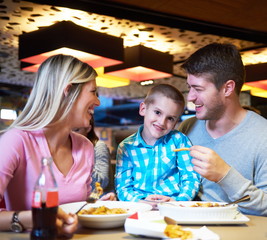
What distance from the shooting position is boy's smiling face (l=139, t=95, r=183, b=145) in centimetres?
213

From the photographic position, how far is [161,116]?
214 centimetres

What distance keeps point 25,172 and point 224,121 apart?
1.28 m

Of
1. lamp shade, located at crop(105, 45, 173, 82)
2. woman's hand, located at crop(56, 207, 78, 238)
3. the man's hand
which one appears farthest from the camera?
lamp shade, located at crop(105, 45, 173, 82)

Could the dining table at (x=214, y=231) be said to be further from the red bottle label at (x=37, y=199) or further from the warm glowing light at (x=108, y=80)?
the warm glowing light at (x=108, y=80)

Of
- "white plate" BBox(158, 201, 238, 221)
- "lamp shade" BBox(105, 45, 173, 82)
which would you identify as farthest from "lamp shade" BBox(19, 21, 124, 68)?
"white plate" BBox(158, 201, 238, 221)

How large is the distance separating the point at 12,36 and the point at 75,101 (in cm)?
544

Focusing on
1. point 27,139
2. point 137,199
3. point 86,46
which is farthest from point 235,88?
point 86,46

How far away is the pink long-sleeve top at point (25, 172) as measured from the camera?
4.70 ft

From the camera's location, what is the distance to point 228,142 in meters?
2.14

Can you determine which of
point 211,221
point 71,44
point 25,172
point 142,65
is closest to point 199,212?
point 211,221

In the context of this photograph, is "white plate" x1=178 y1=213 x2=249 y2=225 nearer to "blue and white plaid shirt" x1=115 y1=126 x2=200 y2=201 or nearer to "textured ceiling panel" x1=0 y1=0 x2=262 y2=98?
"blue and white plaid shirt" x1=115 y1=126 x2=200 y2=201

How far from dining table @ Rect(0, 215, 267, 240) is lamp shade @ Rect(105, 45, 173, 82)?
5.06 meters

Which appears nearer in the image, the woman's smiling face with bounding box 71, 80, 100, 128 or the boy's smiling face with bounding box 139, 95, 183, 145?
the woman's smiling face with bounding box 71, 80, 100, 128

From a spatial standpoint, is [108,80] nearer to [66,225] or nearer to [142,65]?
[142,65]
